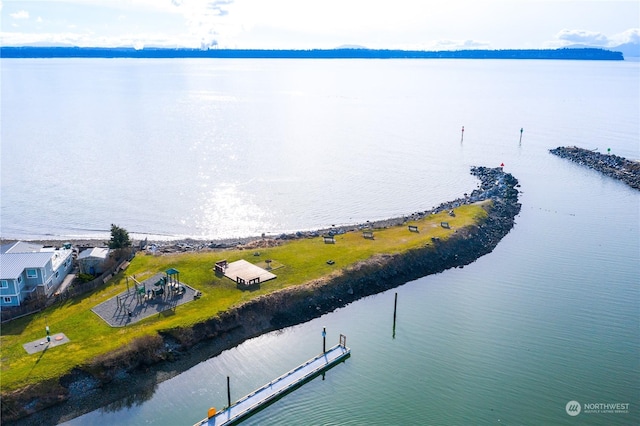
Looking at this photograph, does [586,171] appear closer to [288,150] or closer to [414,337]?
[288,150]

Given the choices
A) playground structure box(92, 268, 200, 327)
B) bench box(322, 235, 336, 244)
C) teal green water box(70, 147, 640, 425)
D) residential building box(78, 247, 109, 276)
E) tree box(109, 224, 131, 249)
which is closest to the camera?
teal green water box(70, 147, 640, 425)

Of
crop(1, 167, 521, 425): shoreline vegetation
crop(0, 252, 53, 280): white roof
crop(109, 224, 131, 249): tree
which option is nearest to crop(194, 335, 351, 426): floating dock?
crop(1, 167, 521, 425): shoreline vegetation

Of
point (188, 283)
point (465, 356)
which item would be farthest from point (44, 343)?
point (465, 356)

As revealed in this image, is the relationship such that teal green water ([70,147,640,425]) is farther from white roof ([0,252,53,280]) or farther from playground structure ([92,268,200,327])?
white roof ([0,252,53,280])

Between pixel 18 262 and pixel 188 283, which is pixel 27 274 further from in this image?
pixel 188 283

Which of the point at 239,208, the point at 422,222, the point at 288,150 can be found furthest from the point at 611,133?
the point at 239,208
